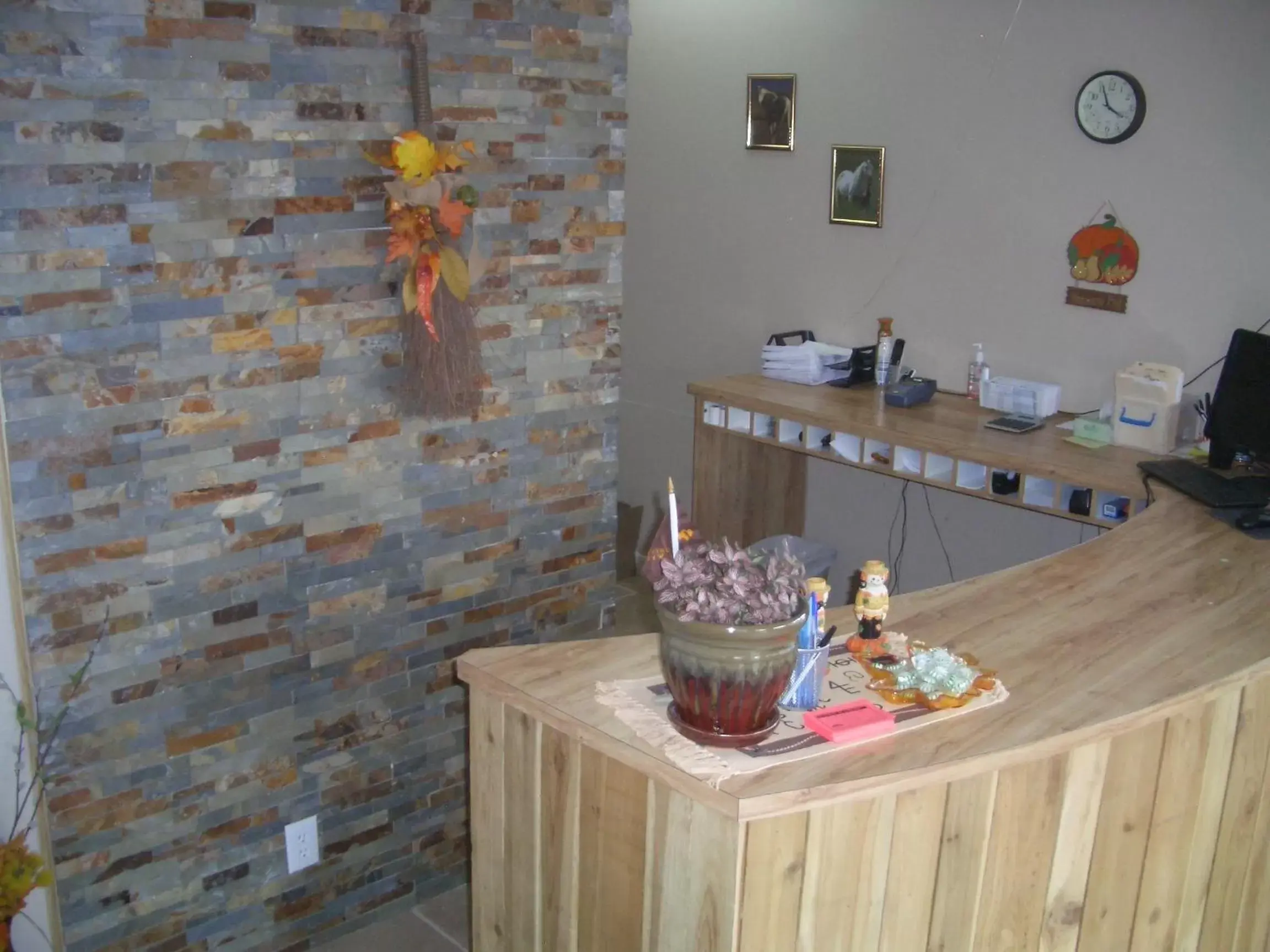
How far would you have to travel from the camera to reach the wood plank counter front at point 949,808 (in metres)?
1.83

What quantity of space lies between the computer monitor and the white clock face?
0.76 m

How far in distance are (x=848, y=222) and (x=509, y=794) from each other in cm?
292

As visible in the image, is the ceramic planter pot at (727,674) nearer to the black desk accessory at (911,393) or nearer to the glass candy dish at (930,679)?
the glass candy dish at (930,679)

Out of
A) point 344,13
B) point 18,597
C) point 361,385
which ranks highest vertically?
point 344,13

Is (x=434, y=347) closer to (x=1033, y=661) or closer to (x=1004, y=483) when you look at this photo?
(x=1033, y=661)

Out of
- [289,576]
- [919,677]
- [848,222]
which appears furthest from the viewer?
[848,222]

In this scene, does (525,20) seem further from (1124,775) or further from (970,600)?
(1124,775)

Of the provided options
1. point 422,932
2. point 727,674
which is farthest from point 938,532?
point 727,674

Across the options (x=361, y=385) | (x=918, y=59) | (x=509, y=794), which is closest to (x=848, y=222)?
(x=918, y=59)

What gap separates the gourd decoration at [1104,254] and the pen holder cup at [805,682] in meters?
2.30

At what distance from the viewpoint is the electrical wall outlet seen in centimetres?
296

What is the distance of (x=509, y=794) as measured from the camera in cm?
216

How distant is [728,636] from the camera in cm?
178

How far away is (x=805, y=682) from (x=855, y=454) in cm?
209
